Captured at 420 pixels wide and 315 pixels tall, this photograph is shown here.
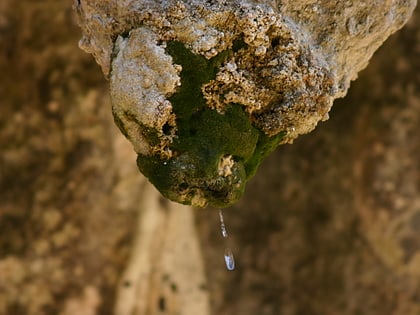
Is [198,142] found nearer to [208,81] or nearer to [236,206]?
[208,81]

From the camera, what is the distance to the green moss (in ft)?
2.14

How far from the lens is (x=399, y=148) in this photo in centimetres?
159

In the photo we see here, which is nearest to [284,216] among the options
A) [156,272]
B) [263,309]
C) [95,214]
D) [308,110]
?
[263,309]

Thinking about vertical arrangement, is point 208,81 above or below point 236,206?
below

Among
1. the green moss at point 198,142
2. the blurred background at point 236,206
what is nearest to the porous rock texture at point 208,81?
the green moss at point 198,142

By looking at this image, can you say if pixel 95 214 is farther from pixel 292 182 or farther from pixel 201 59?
pixel 201 59

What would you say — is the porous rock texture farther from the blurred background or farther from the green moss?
the blurred background

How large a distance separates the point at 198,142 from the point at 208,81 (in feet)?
0.20

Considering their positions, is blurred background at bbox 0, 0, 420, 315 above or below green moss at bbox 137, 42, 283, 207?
above

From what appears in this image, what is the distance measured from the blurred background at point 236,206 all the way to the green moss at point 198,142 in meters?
0.81

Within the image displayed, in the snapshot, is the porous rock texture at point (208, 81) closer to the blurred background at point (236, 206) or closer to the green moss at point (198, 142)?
the green moss at point (198, 142)

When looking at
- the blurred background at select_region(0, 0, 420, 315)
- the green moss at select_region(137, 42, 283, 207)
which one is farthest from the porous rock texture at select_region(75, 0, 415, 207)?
the blurred background at select_region(0, 0, 420, 315)

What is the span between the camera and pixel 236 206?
1.77m

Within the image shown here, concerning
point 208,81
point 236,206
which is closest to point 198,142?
point 208,81
